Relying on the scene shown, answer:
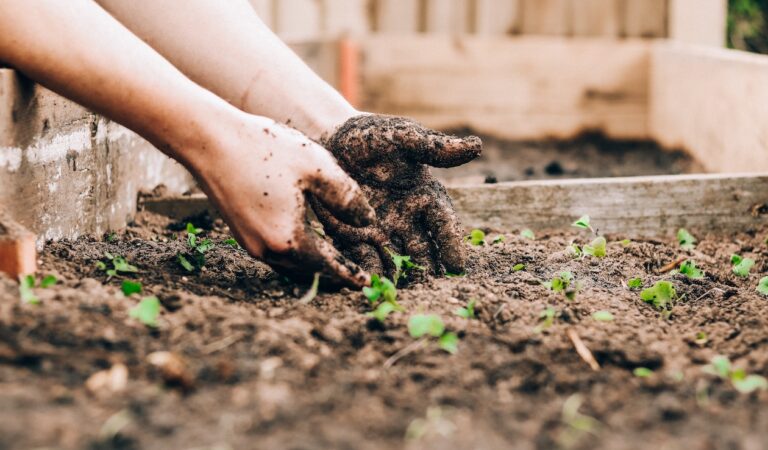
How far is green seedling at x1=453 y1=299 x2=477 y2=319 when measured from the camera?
148cm

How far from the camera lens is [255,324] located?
131 cm

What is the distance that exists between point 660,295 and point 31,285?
1.16m

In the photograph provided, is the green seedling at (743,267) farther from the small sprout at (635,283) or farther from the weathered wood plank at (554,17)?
the weathered wood plank at (554,17)

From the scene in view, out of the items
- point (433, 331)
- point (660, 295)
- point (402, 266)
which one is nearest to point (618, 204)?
point (660, 295)

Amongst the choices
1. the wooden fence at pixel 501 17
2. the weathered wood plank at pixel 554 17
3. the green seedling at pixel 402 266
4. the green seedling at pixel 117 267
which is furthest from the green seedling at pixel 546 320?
the weathered wood plank at pixel 554 17

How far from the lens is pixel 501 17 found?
4723 millimetres

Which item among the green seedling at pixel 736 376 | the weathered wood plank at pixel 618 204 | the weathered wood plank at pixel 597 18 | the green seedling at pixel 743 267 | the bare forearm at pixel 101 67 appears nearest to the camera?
the green seedling at pixel 736 376

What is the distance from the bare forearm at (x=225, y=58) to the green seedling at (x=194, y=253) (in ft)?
1.07

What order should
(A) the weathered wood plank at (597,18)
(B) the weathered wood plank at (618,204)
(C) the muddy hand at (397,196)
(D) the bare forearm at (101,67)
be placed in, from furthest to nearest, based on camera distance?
(A) the weathered wood plank at (597,18) → (B) the weathered wood plank at (618,204) → (C) the muddy hand at (397,196) → (D) the bare forearm at (101,67)

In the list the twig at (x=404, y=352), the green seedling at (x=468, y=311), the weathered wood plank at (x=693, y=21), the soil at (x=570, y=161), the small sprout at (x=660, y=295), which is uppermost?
the weathered wood plank at (x=693, y=21)

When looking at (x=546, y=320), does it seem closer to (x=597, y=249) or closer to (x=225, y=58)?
(x=597, y=249)

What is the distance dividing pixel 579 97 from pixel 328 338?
3390mm

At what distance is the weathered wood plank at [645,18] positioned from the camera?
4.61 meters

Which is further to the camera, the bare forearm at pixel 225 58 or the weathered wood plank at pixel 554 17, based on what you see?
the weathered wood plank at pixel 554 17
